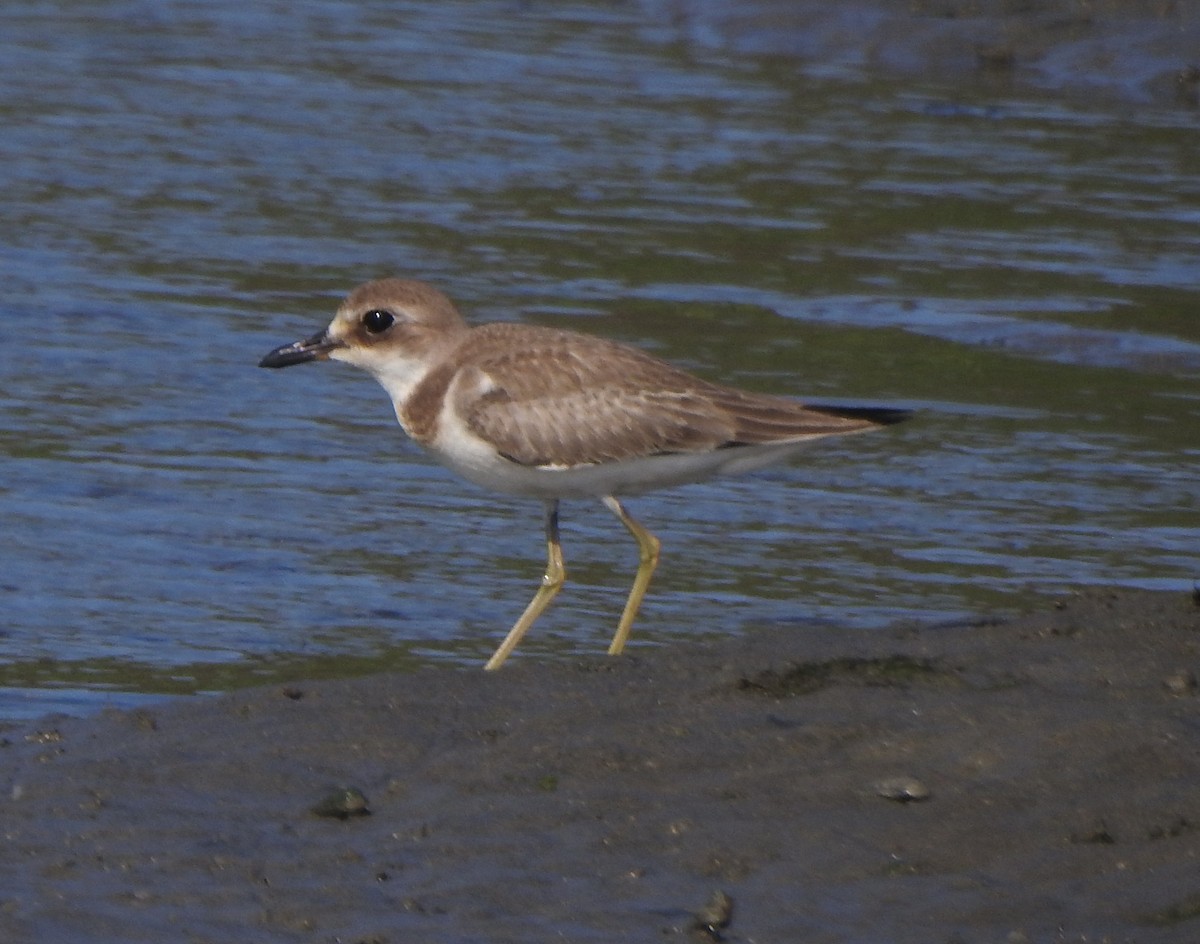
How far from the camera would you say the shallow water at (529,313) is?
7.96 metres

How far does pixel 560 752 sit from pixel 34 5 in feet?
50.9

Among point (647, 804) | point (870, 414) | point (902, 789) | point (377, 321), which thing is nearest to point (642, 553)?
point (870, 414)

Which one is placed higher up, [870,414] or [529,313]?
[870,414]

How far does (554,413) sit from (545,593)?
633 millimetres

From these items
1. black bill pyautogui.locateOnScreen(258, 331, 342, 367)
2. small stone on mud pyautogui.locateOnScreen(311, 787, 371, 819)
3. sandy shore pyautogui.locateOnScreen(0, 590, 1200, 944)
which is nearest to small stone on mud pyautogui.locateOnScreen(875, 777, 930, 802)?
sandy shore pyautogui.locateOnScreen(0, 590, 1200, 944)

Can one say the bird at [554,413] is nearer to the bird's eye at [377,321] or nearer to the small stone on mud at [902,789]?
the bird's eye at [377,321]

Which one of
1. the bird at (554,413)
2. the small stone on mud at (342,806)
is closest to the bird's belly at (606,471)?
the bird at (554,413)

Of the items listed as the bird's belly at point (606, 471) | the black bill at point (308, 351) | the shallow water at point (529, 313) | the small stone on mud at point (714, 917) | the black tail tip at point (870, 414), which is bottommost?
the shallow water at point (529, 313)

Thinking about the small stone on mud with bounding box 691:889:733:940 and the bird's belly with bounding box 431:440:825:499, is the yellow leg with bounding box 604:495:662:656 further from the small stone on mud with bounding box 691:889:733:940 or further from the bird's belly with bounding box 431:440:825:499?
the small stone on mud with bounding box 691:889:733:940

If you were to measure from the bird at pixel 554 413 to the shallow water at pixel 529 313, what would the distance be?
609 millimetres

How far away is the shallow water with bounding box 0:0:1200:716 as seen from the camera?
7.96 m

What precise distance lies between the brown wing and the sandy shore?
0.97 m

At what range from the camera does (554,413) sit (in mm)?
7141

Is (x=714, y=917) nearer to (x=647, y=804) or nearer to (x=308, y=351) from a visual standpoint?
(x=647, y=804)
